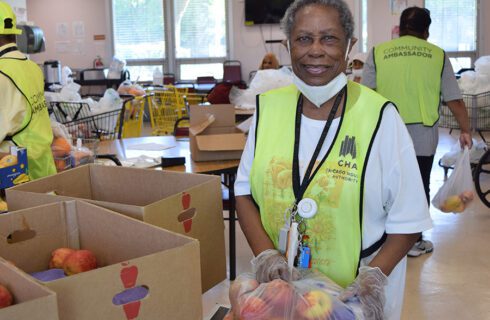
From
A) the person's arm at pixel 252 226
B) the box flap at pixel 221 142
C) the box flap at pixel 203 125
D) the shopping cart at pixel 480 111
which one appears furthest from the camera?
the shopping cart at pixel 480 111

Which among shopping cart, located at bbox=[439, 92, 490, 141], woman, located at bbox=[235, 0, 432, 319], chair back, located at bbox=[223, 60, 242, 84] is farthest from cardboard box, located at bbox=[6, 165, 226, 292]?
chair back, located at bbox=[223, 60, 242, 84]

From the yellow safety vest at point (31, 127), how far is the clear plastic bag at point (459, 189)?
7.17ft

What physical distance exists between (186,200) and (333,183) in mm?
366

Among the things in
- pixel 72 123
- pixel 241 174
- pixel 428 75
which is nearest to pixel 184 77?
pixel 72 123

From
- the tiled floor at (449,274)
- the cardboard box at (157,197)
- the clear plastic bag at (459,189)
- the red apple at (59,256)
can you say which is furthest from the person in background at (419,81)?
the red apple at (59,256)

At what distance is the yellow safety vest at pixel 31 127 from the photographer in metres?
2.70

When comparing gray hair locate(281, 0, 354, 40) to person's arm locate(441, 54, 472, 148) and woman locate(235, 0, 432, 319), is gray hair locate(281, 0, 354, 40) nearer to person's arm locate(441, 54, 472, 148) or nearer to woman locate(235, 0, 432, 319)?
woman locate(235, 0, 432, 319)

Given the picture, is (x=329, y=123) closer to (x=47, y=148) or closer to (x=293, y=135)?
(x=293, y=135)

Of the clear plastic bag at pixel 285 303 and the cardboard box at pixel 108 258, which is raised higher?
the cardboard box at pixel 108 258

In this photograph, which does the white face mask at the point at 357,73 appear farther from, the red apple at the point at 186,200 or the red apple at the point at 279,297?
the red apple at the point at 279,297

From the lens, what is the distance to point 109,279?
3.31ft

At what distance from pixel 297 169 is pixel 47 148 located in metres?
1.63

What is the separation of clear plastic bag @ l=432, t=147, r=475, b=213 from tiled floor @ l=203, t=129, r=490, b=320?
42 centimetres

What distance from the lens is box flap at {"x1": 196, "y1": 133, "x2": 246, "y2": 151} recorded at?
2.94 meters
